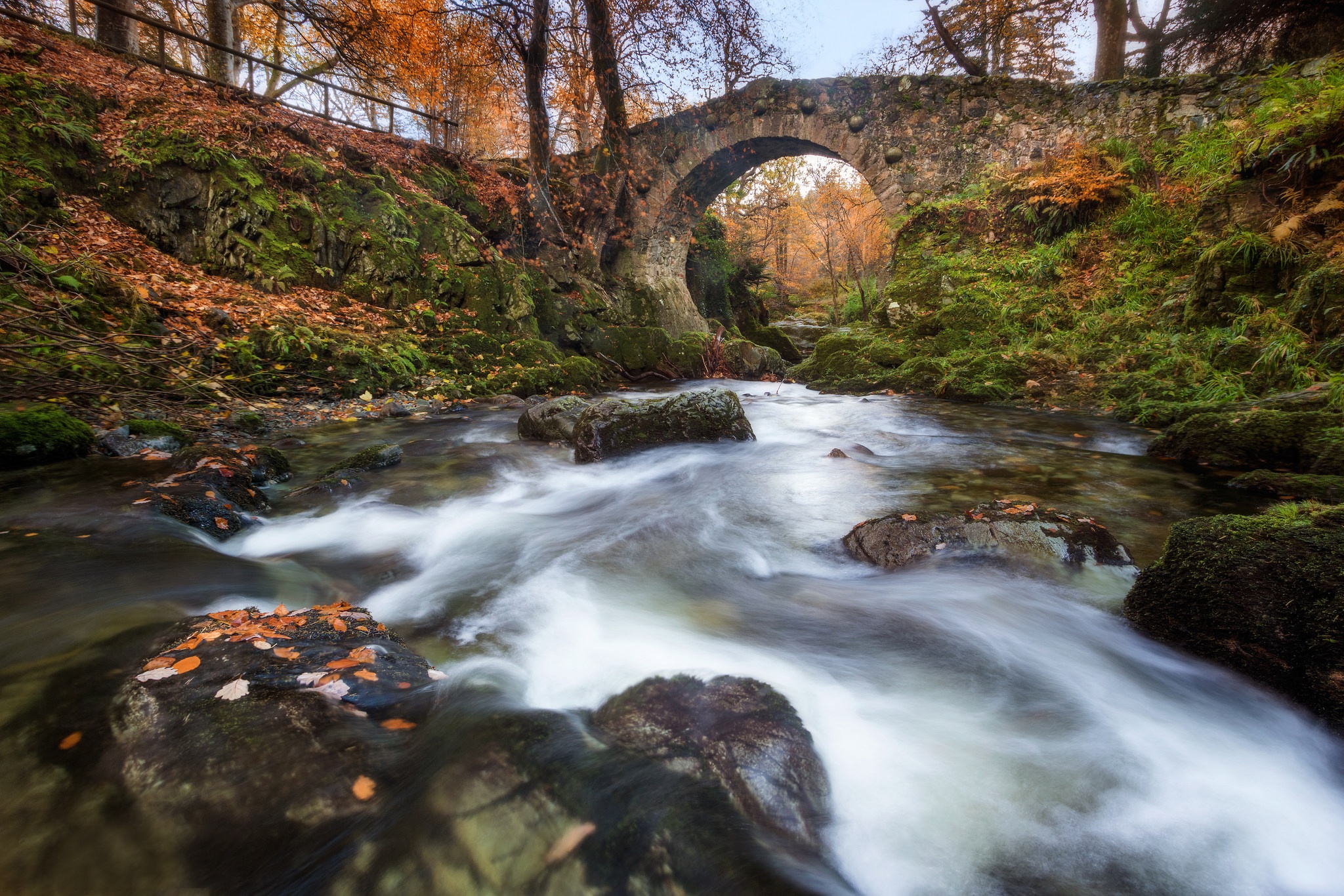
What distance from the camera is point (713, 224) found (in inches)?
671

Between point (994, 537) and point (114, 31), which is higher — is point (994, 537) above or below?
below

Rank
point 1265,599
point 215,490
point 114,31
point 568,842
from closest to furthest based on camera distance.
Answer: point 568,842 → point 1265,599 → point 215,490 → point 114,31

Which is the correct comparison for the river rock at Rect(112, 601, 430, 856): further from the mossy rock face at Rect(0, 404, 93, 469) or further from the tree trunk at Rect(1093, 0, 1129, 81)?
the tree trunk at Rect(1093, 0, 1129, 81)

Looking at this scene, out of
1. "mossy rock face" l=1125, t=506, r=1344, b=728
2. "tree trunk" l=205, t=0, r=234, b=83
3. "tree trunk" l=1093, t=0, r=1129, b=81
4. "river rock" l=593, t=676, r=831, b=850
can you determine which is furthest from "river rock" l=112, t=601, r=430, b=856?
"tree trunk" l=1093, t=0, r=1129, b=81

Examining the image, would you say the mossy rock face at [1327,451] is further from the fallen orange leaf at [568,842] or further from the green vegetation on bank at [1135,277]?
the fallen orange leaf at [568,842]

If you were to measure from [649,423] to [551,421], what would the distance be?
1.29 metres

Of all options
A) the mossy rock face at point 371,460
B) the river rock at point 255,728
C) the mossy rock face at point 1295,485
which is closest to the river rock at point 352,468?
the mossy rock face at point 371,460

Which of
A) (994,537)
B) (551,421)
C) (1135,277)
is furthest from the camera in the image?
(1135,277)

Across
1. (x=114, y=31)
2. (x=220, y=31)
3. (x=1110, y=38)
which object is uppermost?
(x=1110, y=38)

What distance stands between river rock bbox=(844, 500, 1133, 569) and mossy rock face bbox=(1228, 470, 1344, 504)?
1.52m

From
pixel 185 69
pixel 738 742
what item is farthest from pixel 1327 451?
pixel 185 69

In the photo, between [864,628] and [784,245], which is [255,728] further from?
[784,245]

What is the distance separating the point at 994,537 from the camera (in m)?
3.12

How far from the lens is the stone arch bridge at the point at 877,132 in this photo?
10.0m
